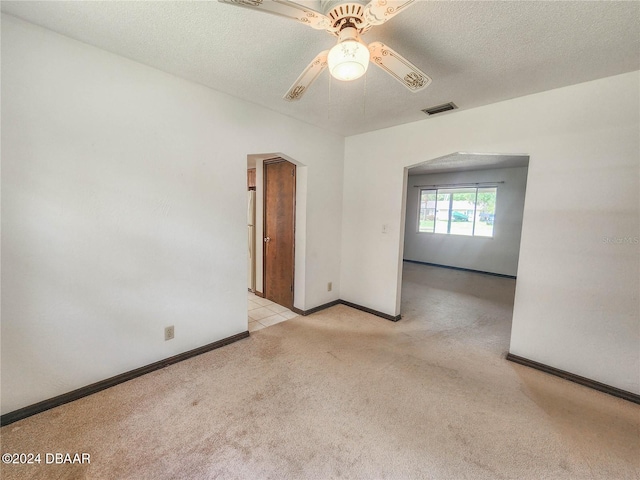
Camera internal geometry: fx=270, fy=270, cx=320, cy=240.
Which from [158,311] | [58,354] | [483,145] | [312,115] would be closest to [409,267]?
[483,145]

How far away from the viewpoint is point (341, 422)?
177 centimetres

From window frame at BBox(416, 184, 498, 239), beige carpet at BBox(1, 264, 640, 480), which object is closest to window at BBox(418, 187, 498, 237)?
window frame at BBox(416, 184, 498, 239)

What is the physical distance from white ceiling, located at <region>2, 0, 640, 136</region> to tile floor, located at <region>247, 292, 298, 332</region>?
2.52m

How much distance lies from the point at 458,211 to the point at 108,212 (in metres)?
6.87

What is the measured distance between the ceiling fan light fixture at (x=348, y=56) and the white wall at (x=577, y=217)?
1987 millimetres

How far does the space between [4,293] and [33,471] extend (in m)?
1.00

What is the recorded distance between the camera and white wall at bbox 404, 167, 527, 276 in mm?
5789

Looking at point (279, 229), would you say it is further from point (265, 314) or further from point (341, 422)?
point (341, 422)

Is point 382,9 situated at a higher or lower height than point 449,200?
higher

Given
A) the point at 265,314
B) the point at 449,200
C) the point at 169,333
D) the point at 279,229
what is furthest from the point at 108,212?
the point at 449,200

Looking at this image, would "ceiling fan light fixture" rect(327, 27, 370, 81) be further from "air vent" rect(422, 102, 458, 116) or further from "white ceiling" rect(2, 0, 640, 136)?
"air vent" rect(422, 102, 458, 116)

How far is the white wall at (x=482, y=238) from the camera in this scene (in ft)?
19.0

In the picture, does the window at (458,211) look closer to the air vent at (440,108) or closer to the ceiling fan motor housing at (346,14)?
the air vent at (440,108)

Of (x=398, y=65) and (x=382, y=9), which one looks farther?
(x=398, y=65)
